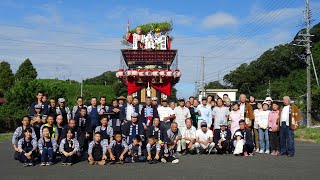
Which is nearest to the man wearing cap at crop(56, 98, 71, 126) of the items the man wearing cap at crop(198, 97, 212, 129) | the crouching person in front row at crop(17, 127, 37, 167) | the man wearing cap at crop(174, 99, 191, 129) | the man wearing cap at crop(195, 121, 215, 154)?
the crouching person in front row at crop(17, 127, 37, 167)

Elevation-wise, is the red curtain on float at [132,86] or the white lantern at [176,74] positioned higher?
the white lantern at [176,74]

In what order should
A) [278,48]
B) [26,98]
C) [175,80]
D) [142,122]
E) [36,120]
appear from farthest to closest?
1. [278,48]
2. [26,98]
3. [175,80]
4. [142,122]
5. [36,120]

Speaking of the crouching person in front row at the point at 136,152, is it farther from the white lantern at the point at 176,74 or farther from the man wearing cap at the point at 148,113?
the white lantern at the point at 176,74

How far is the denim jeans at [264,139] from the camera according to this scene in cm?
1189

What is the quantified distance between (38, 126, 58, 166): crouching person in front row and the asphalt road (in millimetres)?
241

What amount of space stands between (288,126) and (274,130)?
44 centimetres

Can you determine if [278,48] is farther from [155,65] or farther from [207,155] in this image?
[207,155]

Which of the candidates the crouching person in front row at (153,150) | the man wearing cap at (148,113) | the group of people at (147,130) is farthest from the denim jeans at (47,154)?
the man wearing cap at (148,113)

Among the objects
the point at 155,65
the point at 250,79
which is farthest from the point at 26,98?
the point at 250,79

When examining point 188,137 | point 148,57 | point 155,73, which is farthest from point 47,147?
point 148,57

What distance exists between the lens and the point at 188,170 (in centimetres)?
862

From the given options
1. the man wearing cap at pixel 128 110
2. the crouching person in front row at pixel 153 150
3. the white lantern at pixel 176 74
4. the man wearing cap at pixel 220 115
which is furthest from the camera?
the white lantern at pixel 176 74

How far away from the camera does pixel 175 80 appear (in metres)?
19.0

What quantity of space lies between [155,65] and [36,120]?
9495mm
